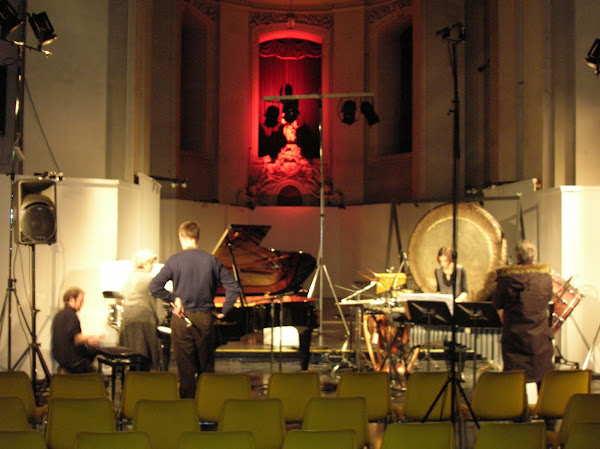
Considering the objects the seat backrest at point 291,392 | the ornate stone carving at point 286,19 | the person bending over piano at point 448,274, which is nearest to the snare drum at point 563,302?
the person bending over piano at point 448,274

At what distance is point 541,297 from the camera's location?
5.57 metres

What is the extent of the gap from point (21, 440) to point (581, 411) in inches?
110

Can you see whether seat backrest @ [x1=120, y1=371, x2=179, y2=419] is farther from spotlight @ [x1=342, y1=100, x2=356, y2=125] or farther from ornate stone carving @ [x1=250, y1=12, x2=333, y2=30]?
ornate stone carving @ [x1=250, y1=12, x2=333, y2=30]

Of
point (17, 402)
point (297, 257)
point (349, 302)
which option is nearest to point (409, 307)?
point (349, 302)

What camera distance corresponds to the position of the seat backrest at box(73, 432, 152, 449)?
2920mm

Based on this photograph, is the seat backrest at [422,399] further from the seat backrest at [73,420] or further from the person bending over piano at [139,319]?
the person bending over piano at [139,319]

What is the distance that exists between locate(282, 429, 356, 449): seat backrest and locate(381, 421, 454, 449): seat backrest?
0.23 m

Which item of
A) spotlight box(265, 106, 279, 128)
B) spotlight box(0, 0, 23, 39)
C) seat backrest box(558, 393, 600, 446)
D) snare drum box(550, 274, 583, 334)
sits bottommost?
seat backrest box(558, 393, 600, 446)

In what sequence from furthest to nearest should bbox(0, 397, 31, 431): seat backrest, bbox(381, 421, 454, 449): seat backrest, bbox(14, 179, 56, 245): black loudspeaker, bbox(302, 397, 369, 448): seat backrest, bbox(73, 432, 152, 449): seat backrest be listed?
1. bbox(14, 179, 56, 245): black loudspeaker
2. bbox(302, 397, 369, 448): seat backrest
3. bbox(0, 397, 31, 431): seat backrest
4. bbox(381, 421, 454, 449): seat backrest
5. bbox(73, 432, 152, 449): seat backrest

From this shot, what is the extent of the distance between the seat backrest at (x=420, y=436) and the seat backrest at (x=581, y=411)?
97 cm

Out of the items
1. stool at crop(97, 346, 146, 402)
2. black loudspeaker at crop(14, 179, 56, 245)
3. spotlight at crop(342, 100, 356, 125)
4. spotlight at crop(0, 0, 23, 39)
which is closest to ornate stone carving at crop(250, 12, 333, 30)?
spotlight at crop(342, 100, 356, 125)

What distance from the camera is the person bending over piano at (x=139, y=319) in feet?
20.7

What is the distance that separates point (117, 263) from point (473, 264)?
3979 mm

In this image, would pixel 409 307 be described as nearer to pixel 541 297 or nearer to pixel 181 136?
pixel 541 297
